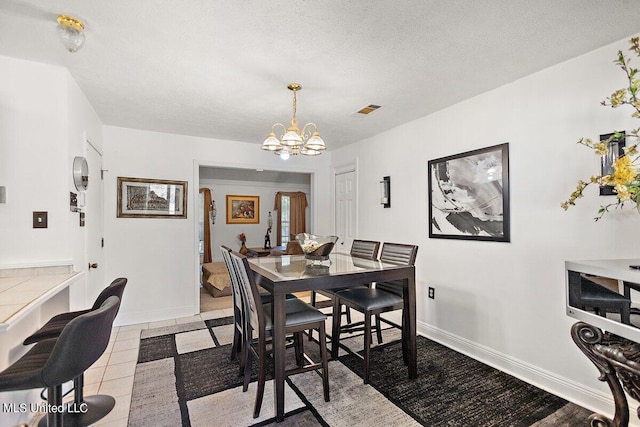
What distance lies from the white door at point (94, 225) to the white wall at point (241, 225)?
13.3ft

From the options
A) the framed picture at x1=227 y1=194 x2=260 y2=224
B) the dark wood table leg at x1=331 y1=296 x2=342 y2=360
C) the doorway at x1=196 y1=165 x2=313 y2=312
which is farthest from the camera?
the framed picture at x1=227 y1=194 x2=260 y2=224

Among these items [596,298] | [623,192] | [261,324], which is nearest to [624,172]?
[623,192]

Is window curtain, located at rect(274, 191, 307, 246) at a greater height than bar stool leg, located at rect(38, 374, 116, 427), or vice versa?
window curtain, located at rect(274, 191, 307, 246)

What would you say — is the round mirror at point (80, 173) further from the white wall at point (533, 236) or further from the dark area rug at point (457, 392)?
the white wall at point (533, 236)

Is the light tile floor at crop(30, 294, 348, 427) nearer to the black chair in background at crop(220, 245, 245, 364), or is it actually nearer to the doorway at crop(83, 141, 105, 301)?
the doorway at crop(83, 141, 105, 301)

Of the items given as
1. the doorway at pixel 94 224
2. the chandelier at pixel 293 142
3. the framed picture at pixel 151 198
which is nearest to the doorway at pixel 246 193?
the framed picture at pixel 151 198

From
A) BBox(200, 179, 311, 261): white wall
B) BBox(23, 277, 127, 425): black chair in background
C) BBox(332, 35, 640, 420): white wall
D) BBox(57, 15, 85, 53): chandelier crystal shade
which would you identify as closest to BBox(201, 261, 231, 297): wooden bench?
BBox(200, 179, 311, 261): white wall

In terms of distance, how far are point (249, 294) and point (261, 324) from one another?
22cm

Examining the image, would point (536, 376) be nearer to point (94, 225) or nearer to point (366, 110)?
point (366, 110)

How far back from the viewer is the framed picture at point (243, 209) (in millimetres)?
7762

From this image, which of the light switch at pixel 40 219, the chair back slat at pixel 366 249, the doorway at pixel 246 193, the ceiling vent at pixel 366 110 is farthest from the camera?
the doorway at pixel 246 193

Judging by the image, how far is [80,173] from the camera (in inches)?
96.3

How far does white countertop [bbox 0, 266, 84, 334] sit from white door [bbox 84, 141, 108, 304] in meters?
0.63

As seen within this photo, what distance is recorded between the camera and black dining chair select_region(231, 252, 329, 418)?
1945 millimetres
